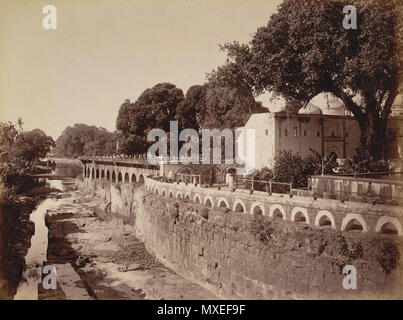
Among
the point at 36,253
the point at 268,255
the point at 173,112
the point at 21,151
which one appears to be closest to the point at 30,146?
the point at 21,151

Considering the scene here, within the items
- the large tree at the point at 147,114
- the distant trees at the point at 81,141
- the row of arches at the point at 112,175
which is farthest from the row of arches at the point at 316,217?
the distant trees at the point at 81,141

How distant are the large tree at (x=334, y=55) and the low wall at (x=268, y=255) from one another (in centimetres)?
992

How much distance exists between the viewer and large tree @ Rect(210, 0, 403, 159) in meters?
21.7

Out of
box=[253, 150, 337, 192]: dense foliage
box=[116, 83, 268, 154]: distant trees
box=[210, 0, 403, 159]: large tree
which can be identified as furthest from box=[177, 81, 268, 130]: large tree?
box=[253, 150, 337, 192]: dense foliage

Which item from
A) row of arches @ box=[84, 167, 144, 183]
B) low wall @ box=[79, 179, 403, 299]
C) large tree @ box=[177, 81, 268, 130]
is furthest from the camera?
row of arches @ box=[84, 167, 144, 183]

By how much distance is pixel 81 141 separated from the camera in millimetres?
98125

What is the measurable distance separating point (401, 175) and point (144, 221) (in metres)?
19.7

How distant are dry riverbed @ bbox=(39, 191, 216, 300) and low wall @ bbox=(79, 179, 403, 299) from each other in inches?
51.9

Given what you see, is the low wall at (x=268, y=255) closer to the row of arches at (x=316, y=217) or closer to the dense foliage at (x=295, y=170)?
the row of arches at (x=316, y=217)

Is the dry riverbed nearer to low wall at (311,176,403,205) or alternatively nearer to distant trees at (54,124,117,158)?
low wall at (311,176,403,205)

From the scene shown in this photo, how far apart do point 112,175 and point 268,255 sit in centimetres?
4712

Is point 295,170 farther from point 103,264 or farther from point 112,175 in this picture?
point 112,175

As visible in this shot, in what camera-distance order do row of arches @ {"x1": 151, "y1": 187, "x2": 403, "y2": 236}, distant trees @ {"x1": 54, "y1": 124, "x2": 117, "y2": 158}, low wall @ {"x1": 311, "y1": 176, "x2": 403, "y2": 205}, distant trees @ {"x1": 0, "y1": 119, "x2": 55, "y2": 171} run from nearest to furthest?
row of arches @ {"x1": 151, "y1": 187, "x2": 403, "y2": 236}, low wall @ {"x1": 311, "y1": 176, "x2": 403, "y2": 205}, distant trees @ {"x1": 0, "y1": 119, "x2": 55, "y2": 171}, distant trees @ {"x1": 54, "y1": 124, "x2": 117, "y2": 158}

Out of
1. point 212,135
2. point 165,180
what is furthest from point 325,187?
point 212,135
